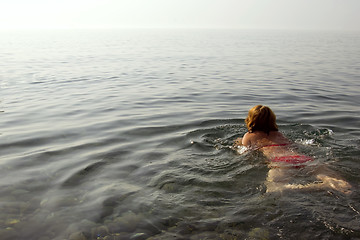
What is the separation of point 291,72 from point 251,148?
544 inches

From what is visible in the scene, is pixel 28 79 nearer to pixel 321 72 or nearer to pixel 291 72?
pixel 291 72

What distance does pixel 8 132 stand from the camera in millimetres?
8109

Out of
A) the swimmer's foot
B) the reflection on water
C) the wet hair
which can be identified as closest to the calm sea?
the reflection on water

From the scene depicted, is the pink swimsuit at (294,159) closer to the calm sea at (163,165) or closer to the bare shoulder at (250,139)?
the calm sea at (163,165)

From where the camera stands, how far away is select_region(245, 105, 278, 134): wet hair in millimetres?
6273

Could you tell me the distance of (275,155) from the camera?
582 cm

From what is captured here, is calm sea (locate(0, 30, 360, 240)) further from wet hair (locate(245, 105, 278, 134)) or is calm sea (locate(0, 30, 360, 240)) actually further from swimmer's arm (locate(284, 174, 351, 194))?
wet hair (locate(245, 105, 278, 134))

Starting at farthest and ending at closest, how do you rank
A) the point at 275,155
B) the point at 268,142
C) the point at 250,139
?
the point at 250,139 < the point at 268,142 < the point at 275,155

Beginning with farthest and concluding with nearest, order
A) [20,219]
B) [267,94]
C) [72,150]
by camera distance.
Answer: [267,94]
[72,150]
[20,219]

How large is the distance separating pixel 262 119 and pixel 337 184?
1921mm

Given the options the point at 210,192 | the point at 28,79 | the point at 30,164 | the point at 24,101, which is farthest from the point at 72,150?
the point at 28,79

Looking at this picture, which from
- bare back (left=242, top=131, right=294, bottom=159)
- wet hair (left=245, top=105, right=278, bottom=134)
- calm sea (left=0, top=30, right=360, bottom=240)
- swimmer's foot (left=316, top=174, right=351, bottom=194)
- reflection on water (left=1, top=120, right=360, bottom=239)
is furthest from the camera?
wet hair (left=245, top=105, right=278, bottom=134)

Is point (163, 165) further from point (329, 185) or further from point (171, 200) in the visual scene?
point (329, 185)

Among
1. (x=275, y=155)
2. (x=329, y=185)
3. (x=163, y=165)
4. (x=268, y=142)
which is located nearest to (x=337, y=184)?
(x=329, y=185)
